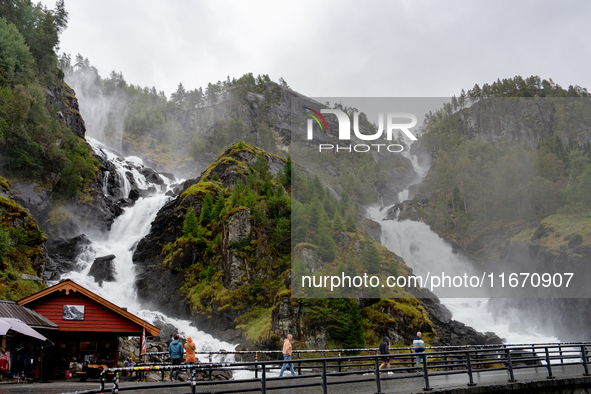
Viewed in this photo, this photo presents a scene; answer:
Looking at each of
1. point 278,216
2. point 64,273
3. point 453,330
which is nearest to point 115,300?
point 64,273

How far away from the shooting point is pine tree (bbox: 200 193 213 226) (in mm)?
47719

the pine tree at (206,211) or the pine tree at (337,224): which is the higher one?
the pine tree at (206,211)

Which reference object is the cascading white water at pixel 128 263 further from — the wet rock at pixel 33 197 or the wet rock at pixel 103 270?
the wet rock at pixel 33 197

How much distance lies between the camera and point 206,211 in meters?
48.0

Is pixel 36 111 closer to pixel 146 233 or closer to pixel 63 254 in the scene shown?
pixel 63 254

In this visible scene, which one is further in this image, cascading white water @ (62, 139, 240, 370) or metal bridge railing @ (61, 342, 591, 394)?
cascading white water @ (62, 139, 240, 370)

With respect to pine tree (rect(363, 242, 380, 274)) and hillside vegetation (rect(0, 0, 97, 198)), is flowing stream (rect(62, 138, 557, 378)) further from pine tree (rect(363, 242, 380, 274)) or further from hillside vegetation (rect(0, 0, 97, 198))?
pine tree (rect(363, 242, 380, 274))

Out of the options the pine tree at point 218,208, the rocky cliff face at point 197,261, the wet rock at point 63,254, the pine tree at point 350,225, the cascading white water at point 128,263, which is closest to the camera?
the cascading white water at point 128,263

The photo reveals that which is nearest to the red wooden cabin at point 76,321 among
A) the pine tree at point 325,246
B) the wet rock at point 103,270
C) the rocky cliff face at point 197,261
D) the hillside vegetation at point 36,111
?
the rocky cliff face at point 197,261

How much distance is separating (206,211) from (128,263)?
378 inches

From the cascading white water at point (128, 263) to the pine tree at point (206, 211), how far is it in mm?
7714

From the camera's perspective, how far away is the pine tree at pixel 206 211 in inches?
1879

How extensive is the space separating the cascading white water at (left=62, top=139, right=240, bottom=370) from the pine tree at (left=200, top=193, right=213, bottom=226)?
771 cm

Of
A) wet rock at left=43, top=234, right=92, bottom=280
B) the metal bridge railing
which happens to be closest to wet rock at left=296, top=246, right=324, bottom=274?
wet rock at left=43, top=234, right=92, bottom=280
